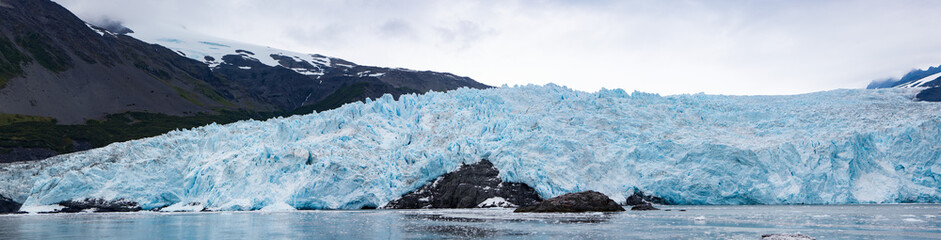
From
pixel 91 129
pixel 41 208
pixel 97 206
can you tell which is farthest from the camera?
pixel 91 129

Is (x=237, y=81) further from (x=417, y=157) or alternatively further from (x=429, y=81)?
(x=417, y=157)

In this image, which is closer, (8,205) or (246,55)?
(8,205)

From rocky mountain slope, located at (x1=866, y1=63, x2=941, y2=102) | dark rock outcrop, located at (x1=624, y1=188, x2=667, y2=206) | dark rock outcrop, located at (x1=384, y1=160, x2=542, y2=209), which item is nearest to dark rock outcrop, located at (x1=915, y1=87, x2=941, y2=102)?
rocky mountain slope, located at (x1=866, y1=63, x2=941, y2=102)

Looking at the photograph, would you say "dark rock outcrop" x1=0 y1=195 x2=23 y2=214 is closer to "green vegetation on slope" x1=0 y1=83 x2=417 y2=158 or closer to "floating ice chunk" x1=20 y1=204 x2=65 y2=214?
"floating ice chunk" x1=20 y1=204 x2=65 y2=214

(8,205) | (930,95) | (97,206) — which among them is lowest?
(97,206)

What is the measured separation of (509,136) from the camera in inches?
1314

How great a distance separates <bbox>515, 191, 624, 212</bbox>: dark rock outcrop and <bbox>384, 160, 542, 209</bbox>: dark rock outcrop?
3.36 metres

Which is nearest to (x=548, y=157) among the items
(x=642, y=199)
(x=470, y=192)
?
(x=470, y=192)

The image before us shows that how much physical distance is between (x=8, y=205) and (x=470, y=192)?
84.6ft

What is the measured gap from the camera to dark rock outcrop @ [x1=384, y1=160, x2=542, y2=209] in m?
30.9

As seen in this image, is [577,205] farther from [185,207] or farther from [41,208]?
[41,208]

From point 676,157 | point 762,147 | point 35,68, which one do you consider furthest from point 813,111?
point 35,68

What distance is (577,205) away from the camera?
27.2 meters

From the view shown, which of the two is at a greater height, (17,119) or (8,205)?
(17,119)
